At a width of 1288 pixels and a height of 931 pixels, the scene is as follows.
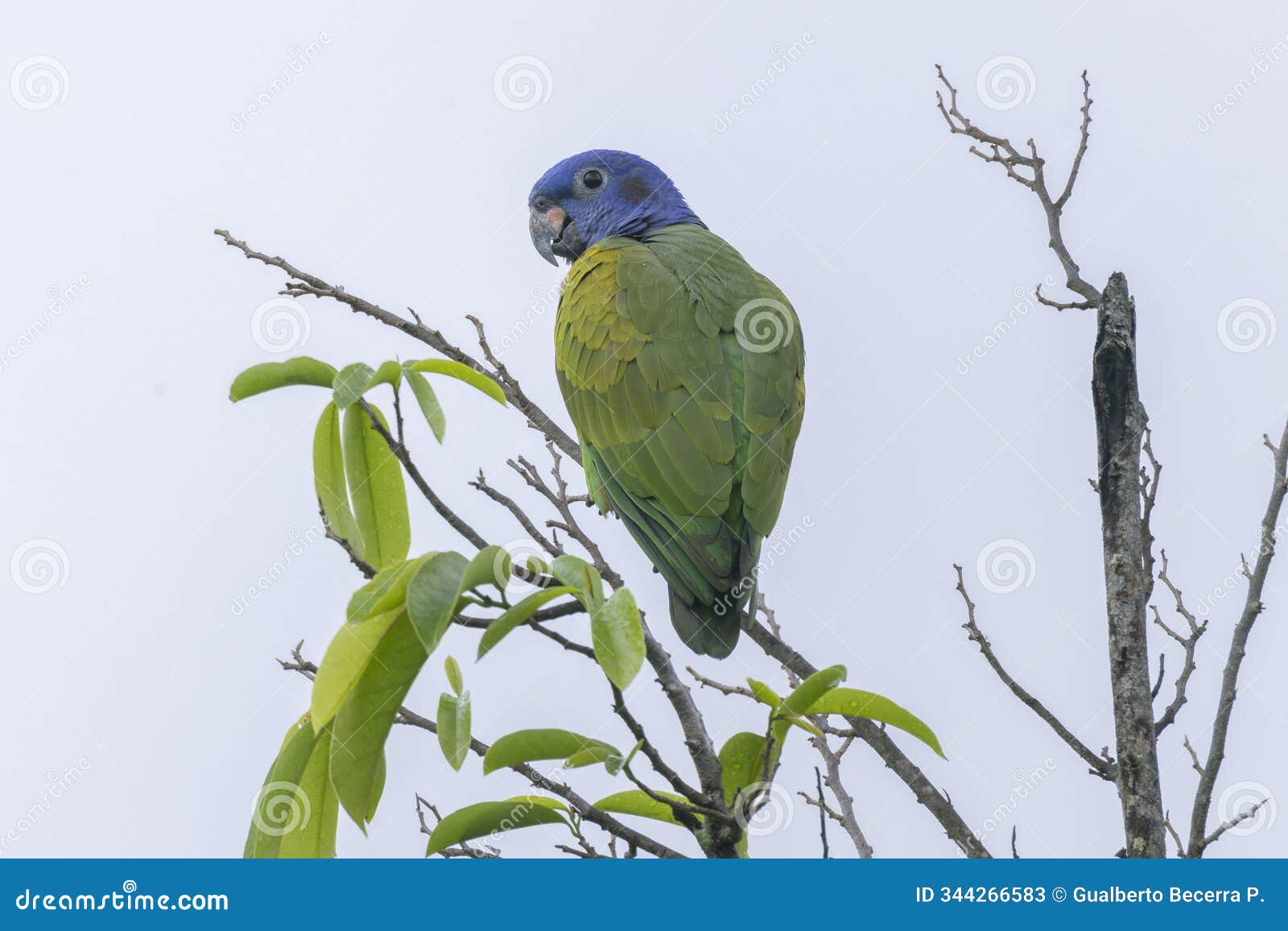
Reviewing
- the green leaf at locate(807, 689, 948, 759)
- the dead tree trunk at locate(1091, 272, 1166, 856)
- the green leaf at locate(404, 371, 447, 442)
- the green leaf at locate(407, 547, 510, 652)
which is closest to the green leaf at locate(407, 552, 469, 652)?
the green leaf at locate(407, 547, 510, 652)

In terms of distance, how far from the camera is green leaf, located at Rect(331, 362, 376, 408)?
1643mm

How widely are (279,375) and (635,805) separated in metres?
0.90

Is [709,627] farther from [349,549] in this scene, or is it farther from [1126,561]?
[349,549]

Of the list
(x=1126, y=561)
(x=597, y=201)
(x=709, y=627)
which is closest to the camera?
(x=1126, y=561)

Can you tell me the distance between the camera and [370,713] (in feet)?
5.00

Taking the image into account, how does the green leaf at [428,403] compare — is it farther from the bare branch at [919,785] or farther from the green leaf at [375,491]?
the bare branch at [919,785]

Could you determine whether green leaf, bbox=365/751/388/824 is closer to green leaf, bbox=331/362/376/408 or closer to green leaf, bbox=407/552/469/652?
green leaf, bbox=407/552/469/652

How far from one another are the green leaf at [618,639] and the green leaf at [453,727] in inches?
9.4

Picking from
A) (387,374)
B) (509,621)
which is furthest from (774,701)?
(387,374)

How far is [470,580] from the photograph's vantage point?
55.8 inches

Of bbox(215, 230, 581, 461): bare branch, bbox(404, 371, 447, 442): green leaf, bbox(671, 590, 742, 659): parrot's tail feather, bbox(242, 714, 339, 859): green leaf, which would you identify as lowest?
bbox(242, 714, 339, 859): green leaf

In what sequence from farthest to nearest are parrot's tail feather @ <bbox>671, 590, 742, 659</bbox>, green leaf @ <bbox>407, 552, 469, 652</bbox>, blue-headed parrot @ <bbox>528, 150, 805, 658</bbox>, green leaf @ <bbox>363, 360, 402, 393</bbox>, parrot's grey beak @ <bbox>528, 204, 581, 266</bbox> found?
parrot's grey beak @ <bbox>528, 204, 581, 266</bbox>, blue-headed parrot @ <bbox>528, 150, 805, 658</bbox>, parrot's tail feather @ <bbox>671, 590, 742, 659</bbox>, green leaf @ <bbox>363, 360, 402, 393</bbox>, green leaf @ <bbox>407, 552, 469, 652</bbox>

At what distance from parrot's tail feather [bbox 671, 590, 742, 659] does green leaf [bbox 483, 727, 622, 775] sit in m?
1.34

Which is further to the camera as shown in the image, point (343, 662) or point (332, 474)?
point (332, 474)
